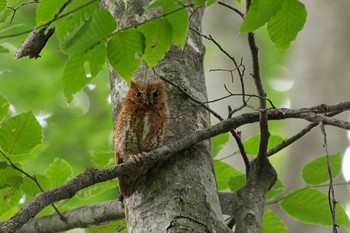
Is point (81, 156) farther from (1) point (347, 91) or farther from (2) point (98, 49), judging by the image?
(2) point (98, 49)

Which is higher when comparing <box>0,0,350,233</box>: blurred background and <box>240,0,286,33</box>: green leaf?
<box>0,0,350,233</box>: blurred background

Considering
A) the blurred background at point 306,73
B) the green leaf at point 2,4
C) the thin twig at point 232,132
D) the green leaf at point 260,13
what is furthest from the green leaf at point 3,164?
the blurred background at point 306,73

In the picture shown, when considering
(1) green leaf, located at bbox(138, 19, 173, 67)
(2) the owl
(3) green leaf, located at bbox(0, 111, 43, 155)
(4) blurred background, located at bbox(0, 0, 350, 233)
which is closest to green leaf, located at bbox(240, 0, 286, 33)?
(1) green leaf, located at bbox(138, 19, 173, 67)

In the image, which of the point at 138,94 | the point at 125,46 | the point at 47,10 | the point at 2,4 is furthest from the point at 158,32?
the point at 138,94

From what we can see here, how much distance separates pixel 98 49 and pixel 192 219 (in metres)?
0.89

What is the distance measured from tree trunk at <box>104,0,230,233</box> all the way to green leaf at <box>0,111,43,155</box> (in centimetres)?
53

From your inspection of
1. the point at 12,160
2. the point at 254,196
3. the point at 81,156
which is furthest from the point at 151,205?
the point at 81,156

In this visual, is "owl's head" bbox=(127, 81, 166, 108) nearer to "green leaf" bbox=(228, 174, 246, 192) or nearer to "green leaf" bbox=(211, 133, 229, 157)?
"green leaf" bbox=(211, 133, 229, 157)

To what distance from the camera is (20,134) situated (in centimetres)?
311

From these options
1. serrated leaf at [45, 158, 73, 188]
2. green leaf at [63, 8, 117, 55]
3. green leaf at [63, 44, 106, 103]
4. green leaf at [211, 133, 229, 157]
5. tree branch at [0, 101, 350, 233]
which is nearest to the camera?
green leaf at [63, 8, 117, 55]

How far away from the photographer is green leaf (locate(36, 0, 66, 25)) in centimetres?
202

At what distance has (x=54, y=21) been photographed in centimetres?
202

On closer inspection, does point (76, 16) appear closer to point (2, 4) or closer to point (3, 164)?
point (2, 4)

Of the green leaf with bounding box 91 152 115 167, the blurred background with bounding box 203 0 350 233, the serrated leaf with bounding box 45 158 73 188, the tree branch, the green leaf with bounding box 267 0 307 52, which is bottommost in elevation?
the tree branch
